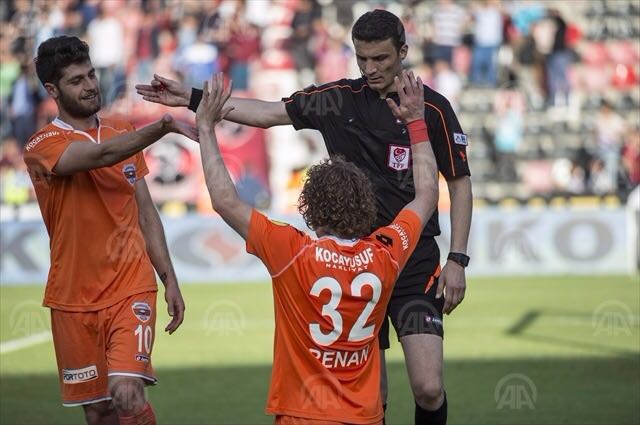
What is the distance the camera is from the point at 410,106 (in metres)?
5.16

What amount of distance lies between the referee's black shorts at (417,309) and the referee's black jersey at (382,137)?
0.09 meters

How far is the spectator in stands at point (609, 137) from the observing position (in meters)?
20.6

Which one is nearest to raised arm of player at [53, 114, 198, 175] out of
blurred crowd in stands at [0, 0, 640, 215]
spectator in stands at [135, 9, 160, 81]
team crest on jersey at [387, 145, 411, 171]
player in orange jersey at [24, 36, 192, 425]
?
player in orange jersey at [24, 36, 192, 425]

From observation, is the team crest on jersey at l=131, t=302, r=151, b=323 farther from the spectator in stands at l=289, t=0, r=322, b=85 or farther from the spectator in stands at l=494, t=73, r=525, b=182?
the spectator in stands at l=289, t=0, r=322, b=85

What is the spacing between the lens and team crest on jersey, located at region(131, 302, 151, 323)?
585 centimetres

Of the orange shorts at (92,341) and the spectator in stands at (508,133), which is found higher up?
the spectator in stands at (508,133)

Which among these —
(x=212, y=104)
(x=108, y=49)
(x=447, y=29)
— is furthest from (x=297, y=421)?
(x=108, y=49)

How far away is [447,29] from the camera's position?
2223 cm

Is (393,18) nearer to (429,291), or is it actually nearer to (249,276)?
(429,291)

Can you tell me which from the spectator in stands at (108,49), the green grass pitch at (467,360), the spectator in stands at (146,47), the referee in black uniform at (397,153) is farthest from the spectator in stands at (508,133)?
the referee in black uniform at (397,153)

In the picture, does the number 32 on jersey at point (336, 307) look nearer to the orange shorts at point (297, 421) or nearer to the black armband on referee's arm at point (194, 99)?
the orange shorts at point (297, 421)

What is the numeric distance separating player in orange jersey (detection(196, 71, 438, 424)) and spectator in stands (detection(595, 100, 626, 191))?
1658 cm

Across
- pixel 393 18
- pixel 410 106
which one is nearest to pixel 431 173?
pixel 410 106

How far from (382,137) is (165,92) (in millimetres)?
1230
